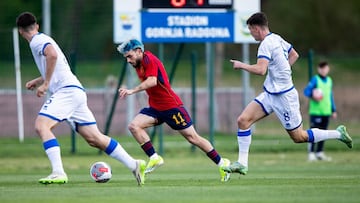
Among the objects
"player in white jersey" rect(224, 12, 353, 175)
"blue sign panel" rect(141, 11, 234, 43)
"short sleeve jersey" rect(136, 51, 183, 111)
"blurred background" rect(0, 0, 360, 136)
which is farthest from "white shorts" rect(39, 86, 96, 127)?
"blurred background" rect(0, 0, 360, 136)

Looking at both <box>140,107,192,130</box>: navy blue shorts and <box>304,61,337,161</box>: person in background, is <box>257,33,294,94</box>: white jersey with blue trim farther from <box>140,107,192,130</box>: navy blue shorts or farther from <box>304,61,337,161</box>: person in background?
<box>304,61,337,161</box>: person in background

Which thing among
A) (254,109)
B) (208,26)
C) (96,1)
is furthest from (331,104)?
(96,1)

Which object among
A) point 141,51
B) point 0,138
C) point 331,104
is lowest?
point 0,138

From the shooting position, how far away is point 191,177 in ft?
53.7

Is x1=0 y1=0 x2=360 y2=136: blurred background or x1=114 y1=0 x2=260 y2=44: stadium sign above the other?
x1=114 y1=0 x2=260 y2=44: stadium sign

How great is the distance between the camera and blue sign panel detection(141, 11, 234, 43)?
77.5 ft

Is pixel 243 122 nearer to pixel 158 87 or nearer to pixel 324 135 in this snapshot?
pixel 324 135

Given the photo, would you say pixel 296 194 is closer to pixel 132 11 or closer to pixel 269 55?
pixel 269 55

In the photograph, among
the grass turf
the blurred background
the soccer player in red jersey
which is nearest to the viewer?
the grass turf

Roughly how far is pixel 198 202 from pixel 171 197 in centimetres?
71

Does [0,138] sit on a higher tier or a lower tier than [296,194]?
lower

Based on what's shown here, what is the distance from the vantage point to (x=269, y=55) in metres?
14.6

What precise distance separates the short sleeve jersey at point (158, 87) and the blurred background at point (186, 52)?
28.9 feet

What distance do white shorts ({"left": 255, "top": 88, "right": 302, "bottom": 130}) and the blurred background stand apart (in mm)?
9417
